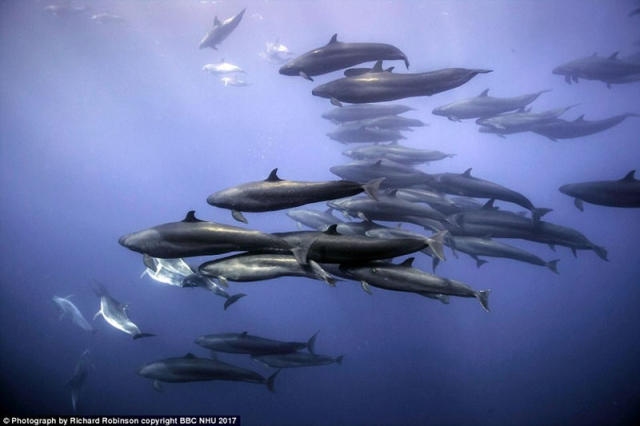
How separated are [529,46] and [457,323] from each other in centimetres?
3249

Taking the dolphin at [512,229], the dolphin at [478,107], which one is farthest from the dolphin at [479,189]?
the dolphin at [478,107]

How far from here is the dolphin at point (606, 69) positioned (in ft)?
42.4

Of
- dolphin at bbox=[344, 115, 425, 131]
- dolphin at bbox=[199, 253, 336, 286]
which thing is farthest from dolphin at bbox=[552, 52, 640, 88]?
dolphin at bbox=[199, 253, 336, 286]

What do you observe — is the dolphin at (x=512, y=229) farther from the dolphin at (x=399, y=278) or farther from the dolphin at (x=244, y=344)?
the dolphin at (x=244, y=344)

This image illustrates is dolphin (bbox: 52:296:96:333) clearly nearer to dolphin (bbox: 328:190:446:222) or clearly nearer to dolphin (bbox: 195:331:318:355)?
dolphin (bbox: 195:331:318:355)

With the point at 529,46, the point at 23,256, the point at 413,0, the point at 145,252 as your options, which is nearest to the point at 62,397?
the point at 145,252

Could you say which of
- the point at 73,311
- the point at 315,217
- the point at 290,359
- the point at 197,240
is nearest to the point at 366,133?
the point at 315,217

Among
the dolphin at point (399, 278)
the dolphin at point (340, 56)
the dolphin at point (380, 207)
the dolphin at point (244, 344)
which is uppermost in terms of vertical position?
the dolphin at point (340, 56)

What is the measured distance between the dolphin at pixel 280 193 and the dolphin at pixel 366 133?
753 cm

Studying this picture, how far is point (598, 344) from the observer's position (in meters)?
22.5

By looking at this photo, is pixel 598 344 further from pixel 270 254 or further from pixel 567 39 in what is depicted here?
pixel 567 39

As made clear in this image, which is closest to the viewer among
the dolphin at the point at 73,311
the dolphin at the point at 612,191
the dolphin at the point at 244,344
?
the dolphin at the point at 612,191

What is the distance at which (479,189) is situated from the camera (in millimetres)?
7543

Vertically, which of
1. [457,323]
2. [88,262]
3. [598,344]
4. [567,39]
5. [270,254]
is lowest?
[598,344]
